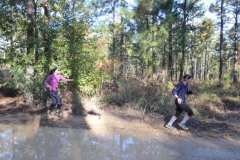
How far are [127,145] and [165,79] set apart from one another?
6.13m

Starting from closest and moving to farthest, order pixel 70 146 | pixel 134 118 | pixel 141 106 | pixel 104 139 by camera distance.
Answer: pixel 70 146 < pixel 104 139 < pixel 134 118 < pixel 141 106

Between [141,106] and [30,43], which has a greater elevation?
[30,43]

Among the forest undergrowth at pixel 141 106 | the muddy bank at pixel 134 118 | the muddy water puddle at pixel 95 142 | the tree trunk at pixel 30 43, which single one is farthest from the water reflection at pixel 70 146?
the tree trunk at pixel 30 43

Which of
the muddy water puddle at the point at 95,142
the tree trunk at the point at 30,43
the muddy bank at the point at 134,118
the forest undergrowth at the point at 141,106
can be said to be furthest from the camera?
the tree trunk at the point at 30,43

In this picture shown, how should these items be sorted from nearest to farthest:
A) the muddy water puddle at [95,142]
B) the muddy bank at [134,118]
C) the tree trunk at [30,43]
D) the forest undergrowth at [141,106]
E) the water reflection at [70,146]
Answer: the water reflection at [70,146]
the muddy water puddle at [95,142]
the muddy bank at [134,118]
the forest undergrowth at [141,106]
the tree trunk at [30,43]

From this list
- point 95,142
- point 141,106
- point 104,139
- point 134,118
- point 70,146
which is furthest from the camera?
point 141,106

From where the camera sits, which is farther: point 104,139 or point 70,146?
point 104,139

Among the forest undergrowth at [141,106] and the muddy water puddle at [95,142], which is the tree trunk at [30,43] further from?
the muddy water puddle at [95,142]

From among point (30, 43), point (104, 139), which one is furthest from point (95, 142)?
point (30, 43)

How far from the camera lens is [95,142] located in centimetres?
614

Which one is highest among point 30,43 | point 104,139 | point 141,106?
point 30,43

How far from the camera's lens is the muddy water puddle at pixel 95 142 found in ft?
17.2

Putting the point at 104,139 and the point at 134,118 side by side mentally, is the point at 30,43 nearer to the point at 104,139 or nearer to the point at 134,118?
the point at 134,118

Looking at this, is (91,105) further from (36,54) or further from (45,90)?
(36,54)
